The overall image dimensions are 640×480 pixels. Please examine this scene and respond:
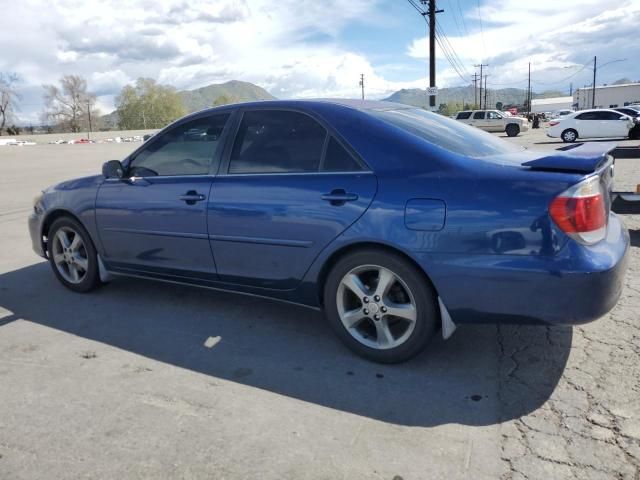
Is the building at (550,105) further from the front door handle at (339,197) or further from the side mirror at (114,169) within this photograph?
the front door handle at (339,197)

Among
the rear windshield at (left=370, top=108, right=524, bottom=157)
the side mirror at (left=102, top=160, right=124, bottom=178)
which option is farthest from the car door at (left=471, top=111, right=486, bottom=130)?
the side mirror at (left=102, top=160, right=124, bottom=178)

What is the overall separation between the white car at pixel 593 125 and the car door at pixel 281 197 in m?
24.3

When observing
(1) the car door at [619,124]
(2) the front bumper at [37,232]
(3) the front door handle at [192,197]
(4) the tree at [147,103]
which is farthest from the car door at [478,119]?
(4) the tree at [147,103]

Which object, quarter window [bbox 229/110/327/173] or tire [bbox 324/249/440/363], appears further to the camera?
quarter window [bbox 229/110/327/173]

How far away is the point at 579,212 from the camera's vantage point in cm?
268

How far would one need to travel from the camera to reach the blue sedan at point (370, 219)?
273 centimetres

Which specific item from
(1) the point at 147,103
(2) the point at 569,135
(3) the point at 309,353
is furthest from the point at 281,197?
(1) the point at 147,103

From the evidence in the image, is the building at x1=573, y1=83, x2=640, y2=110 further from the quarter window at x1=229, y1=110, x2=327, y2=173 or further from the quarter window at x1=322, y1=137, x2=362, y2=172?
the quarter window at x1=322, y1=137, x2=362, y2=172

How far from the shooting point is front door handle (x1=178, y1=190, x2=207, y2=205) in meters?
3.82

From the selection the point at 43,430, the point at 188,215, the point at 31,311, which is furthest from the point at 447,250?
the point at 31,311

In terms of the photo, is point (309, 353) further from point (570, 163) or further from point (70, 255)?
point (70, 255)

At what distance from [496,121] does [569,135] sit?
9691mm

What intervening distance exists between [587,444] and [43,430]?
8.83 feet

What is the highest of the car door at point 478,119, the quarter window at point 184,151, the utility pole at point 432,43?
the utility pole at point 432,43
